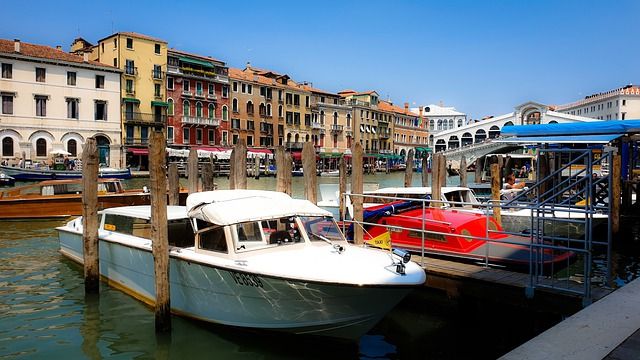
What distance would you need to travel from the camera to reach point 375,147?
77.5 meters

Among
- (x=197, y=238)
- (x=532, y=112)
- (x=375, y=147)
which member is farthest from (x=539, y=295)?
(x=532, y=112)

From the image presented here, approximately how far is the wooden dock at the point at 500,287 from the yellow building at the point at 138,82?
4256cm

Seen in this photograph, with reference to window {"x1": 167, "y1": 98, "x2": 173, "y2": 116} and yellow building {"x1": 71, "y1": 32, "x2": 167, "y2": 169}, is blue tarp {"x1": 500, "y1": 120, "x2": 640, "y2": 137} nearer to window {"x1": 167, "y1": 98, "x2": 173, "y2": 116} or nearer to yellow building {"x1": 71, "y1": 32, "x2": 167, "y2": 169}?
yellow building {"x1": 71, "y1": 32, "x2": 167, "y2": 169}

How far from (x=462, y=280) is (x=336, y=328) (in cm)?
227

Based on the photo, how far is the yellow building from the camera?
152 ft

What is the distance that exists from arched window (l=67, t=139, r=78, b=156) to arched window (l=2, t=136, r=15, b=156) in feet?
13.9

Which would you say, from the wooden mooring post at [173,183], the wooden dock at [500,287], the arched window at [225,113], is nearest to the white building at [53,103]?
the arched window at [225,113]

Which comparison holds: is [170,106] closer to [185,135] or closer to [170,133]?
[170,133]

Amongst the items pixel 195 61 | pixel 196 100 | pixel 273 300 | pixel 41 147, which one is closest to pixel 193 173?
pixel 273 300

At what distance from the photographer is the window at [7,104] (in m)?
39.2

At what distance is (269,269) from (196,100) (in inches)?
1875

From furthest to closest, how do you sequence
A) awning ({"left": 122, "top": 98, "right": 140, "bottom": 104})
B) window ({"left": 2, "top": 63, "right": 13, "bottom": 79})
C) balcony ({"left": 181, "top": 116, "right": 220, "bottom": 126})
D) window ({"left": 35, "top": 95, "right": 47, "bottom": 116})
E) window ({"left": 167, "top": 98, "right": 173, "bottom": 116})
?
1. balcony ({"left": 181, "top": 116, "right": 220, "bottom": 126})
2. window ({"left": 167, "top": 98, "right": 173, "bottom": 116})
3. awning ({"left": 122, "top": 98, "right": 140, "bottom": 104})
4. window ({"left": 35, "top": 95, "right": 47, "bottom": 116})
5. window ({"left": 2, "top": 63, "right": 13, "bottom": 79})

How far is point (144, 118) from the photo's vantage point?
155 feet

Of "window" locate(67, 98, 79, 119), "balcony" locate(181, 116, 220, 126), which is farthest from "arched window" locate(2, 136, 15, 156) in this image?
"balcony" locate(181, 116, 220, 126)
